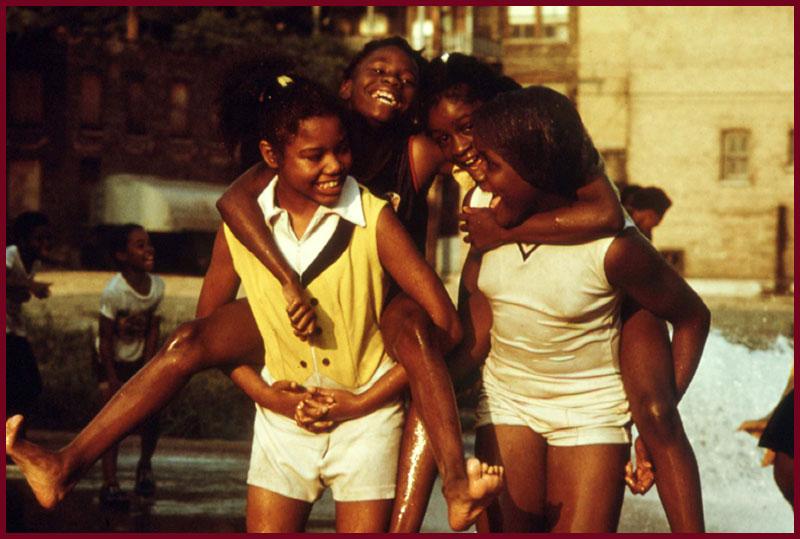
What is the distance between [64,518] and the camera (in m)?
9.90

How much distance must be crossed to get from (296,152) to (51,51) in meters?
40.7

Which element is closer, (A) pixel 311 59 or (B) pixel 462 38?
(A) pixel 311 59

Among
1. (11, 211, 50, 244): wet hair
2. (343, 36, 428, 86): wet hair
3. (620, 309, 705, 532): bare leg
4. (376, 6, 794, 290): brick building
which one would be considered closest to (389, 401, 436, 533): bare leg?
(620, 309, 705, 532): bare leg

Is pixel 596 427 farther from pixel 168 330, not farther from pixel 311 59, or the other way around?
pixel 311 59

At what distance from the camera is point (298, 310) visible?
5359mm

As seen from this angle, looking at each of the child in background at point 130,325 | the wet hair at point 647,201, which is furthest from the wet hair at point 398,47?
the child in background at point 130,325

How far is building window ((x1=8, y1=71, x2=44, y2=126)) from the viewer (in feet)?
148

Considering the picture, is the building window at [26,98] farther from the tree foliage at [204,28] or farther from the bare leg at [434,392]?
the bare leg at [434,392]

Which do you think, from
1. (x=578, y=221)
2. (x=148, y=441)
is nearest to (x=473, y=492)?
(x=578, y=221)

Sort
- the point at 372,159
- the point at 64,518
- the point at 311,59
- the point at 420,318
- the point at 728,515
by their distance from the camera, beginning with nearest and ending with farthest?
the point at 420,318 < the point at 372,159 < the point at 64,518 < the point at 728,515 < the point at 311,59

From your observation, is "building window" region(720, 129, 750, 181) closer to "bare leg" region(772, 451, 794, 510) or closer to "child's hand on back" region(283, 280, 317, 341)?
"bare leg" region(772, 451, 794, 510)

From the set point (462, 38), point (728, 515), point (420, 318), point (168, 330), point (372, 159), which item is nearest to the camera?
point (420, 318)

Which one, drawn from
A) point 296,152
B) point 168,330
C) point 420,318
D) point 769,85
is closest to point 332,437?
point 420,318

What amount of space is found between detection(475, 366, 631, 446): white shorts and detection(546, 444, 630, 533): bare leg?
3 cm
